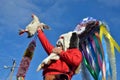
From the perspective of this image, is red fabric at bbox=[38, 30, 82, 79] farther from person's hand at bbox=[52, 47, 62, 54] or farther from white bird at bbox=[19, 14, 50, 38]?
white bird at bbox=[19, 14, 50, 38]

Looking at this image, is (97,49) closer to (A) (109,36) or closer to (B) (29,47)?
(A) (109,36)

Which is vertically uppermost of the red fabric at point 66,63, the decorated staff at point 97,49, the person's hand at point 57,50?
the decorated staff at point 97,49

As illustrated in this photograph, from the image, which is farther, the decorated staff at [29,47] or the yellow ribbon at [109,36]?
the yellow ribbon at [109,36]

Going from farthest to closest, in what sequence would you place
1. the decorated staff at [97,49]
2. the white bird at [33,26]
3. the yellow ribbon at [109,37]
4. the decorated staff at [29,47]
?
1. the yellow ribbon at [109,37]
2. the decorated staff at [97,49]
3. the white bird at [33,26]
4. the decorated staff at [29,47]

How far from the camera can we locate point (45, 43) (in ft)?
15.5

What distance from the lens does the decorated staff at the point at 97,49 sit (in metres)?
4.84

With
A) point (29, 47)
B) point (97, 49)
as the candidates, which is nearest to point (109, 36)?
point (97, 49)

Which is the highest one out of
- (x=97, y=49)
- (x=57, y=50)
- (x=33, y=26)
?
(x=33, y=26)

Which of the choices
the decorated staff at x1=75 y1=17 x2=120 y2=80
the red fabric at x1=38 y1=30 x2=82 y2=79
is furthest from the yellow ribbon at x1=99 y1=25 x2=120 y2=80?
the red fabric at x1=38 y1=30 x2=82 y2=79

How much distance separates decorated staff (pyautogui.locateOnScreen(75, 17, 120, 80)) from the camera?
15.9ft

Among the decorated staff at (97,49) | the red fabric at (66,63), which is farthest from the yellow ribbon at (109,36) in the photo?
the red fabric at (66,63)

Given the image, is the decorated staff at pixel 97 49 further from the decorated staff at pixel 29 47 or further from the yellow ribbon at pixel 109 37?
the decorated staff at pixel 29 47

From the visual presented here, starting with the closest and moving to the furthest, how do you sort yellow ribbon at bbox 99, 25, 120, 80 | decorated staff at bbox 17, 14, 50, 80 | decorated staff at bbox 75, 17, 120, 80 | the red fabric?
the red fabric < decorated staff at bbox 17, 14, 50, 80 < decorated staff at bbox 75, 17, 120, 80 < yellow ribbon at bbox 99, 25, 120, 80

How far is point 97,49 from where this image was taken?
503cm
